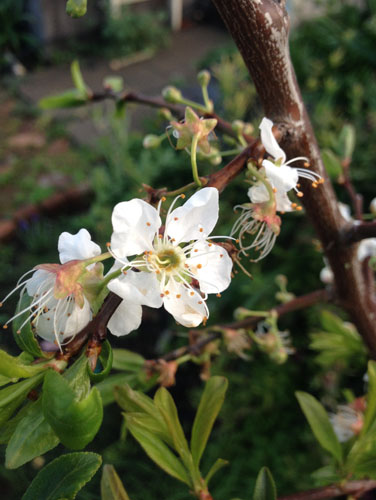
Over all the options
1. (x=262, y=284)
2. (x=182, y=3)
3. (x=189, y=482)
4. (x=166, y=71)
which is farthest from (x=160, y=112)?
(x=182, y=3)

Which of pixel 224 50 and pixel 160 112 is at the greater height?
pixel 160 112

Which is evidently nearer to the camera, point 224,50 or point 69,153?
point 69,153

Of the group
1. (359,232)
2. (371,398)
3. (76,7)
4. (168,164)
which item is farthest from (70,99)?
(168,164)

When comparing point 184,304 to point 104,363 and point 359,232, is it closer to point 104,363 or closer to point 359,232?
point 104,363

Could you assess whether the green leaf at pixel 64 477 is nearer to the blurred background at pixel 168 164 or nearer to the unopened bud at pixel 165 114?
the blurred background at pixel 168 164

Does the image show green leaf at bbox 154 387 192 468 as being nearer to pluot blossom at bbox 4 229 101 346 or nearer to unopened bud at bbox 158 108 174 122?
pluot blossom at bbox 4 229 101 346

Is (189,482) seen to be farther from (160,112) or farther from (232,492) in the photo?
(232,492)

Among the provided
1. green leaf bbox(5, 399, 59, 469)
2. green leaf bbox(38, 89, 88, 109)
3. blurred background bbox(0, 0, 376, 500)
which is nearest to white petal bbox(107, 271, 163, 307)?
green leaf bbox(5, 399, 59, 469)
